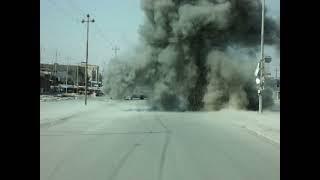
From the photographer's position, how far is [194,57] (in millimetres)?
41062

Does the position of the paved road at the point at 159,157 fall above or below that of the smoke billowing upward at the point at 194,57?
below

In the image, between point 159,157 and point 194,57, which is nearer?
point 159,157

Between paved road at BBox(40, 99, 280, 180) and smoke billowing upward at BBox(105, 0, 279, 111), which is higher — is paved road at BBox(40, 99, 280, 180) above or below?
below

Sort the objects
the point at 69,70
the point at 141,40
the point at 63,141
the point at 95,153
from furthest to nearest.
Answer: the point at 69,70 → the point at 141,40 → the point at 63,141 → the point at 95,153

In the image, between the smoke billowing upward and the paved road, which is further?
the smoke billowing upward

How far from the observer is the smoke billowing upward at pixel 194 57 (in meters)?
39.0

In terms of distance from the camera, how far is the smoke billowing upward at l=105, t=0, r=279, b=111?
128ft

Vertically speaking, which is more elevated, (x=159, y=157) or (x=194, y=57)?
(x=194, y=57)

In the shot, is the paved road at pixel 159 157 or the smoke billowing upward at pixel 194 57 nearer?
the paved road at pixel 159 157
